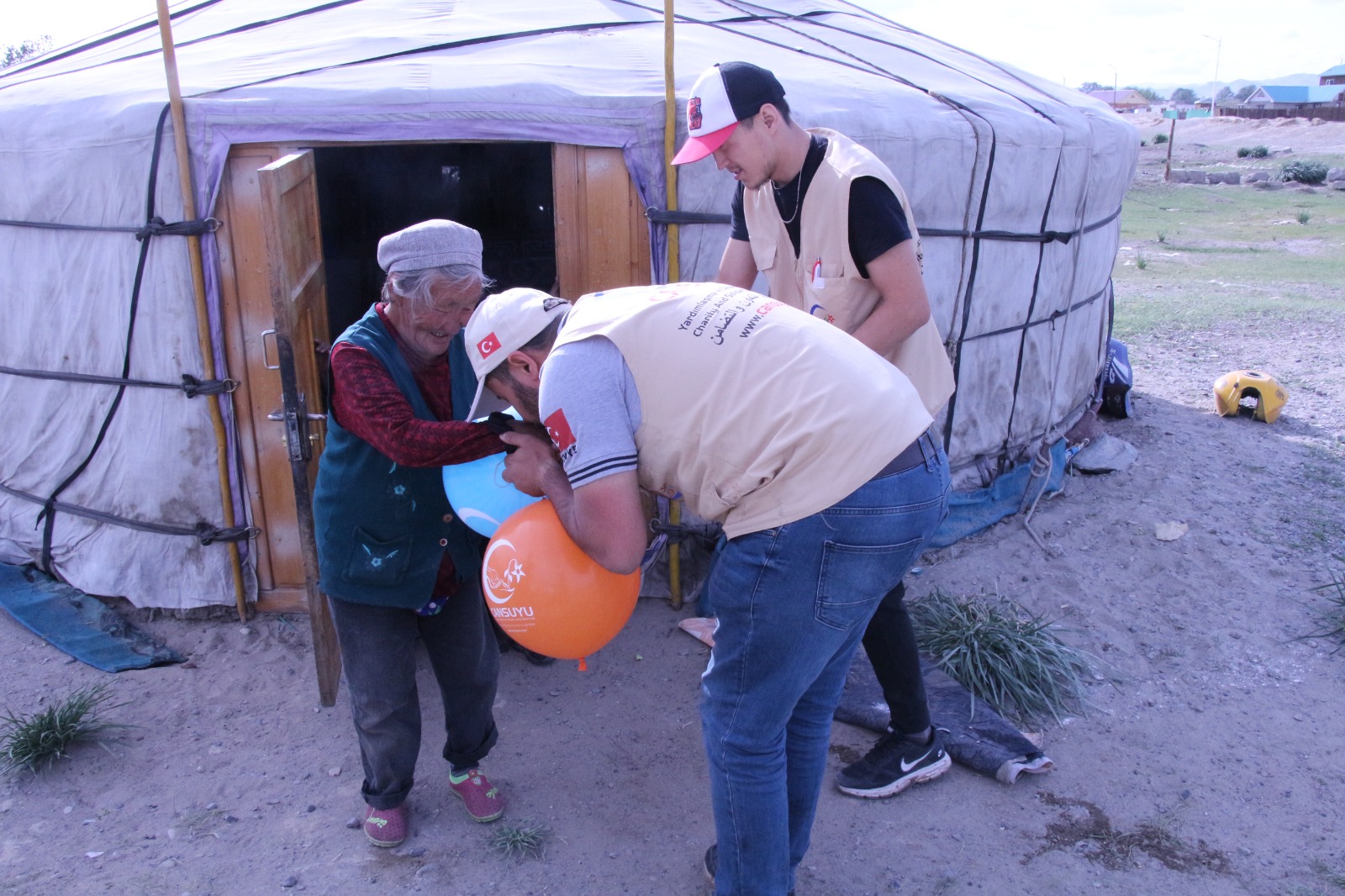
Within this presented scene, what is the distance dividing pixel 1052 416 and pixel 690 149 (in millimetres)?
3470

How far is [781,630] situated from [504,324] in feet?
2.43

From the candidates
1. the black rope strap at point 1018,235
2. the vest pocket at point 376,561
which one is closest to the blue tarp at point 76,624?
the vest pocket at point 376,561

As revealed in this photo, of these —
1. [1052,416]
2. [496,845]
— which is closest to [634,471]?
[496,845]

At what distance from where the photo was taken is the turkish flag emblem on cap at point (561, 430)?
5.44ft

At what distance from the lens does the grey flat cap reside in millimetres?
2166

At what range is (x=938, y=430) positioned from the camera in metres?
4.36

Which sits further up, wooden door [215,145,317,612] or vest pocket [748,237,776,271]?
vest pocket [748,237,776,271]

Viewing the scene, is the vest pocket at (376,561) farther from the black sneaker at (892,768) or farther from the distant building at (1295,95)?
the distant building at (1295,95)

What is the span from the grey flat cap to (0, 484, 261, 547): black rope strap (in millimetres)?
1971

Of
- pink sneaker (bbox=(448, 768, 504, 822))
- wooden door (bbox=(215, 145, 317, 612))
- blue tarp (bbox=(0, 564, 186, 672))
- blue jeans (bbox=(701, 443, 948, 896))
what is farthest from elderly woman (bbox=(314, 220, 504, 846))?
blue tarp (bbox=(0, 564, 186, 672))

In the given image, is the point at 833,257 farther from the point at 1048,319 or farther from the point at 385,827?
the point at 1048,319

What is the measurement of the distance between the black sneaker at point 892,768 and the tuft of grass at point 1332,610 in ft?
6.10

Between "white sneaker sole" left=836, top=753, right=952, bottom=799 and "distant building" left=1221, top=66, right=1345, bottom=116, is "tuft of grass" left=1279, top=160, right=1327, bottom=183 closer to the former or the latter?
"white sneaker sole" left=836, top=753, right=952, bottom=799

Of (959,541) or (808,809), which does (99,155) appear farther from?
(959,541)
